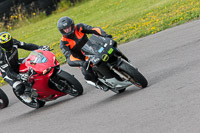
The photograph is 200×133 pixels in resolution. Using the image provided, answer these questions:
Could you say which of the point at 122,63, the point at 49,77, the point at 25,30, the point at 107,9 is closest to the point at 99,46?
the point at 122,63

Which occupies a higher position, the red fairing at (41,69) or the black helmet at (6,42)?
the black helmet at (6,42)

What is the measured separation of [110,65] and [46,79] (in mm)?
2102

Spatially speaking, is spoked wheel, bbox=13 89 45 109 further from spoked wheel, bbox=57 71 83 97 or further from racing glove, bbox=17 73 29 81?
spoked wheel, bbox=57 71 83 97

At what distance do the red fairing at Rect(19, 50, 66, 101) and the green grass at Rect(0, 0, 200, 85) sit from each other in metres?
5.57

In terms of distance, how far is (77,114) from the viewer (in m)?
8.06

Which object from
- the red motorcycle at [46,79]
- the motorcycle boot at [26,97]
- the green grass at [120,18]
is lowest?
the green grass at [120,18]

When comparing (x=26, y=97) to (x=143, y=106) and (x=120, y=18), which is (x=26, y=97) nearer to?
(x=143, y=106)

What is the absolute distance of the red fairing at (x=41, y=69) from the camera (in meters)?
9.42

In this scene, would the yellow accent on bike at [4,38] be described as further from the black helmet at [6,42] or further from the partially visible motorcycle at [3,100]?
the partially visible motorcycle at [3,100]

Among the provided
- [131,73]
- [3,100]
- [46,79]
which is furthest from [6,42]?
[131,73]

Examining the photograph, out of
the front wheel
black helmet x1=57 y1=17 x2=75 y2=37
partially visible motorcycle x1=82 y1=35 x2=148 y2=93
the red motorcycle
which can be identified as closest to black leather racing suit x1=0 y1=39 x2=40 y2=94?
the red motorcycle

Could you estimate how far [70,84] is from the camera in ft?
31.3

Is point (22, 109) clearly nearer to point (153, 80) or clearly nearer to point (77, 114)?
point (77, 114)

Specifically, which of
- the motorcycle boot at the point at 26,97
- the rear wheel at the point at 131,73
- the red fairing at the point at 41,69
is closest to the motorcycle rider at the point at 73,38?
the red fairing at the point at 41,69
